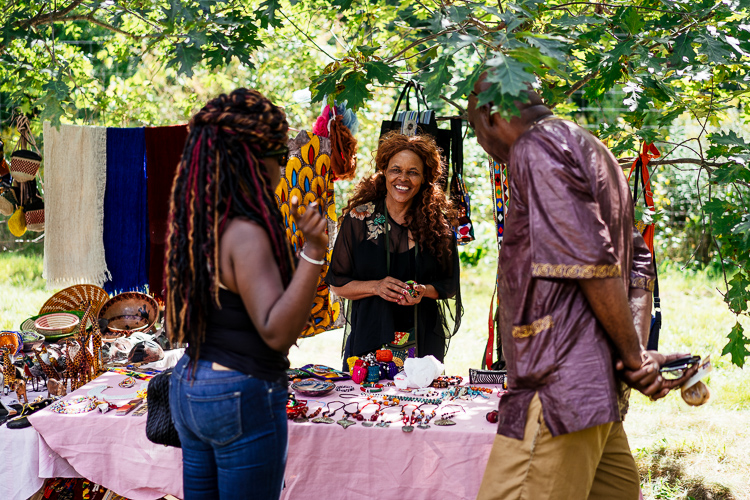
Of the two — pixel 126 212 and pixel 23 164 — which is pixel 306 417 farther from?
pixel 23 164

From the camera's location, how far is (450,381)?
2.96 m

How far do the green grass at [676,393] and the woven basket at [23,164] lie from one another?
3298mm

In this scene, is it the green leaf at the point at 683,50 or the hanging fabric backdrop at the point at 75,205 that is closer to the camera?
the green leaf at the point at 683,50

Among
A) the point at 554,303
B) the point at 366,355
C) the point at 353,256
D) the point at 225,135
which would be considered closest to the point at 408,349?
the point at 366,355

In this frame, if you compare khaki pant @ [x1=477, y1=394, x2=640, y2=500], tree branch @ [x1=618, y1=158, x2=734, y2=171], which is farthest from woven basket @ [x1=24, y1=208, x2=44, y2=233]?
tree branch @ [x1=618, y1=158, x2=734, y2=171]

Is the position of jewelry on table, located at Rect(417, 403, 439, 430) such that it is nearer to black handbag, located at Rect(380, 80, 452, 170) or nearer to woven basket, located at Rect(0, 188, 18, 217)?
black handbag, located at Rect(380, 80, 452, 170)

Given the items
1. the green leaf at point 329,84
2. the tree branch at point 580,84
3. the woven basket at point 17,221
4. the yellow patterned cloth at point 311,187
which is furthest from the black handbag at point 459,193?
the woven basket at point 17,221

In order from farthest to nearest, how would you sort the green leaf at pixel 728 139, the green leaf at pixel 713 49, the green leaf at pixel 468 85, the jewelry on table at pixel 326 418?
the green leaf at pixel 728 139
the green leaf at pixel 713 49
the jewelry on table at pixel 326 418
the green leaf at pixel 468 85

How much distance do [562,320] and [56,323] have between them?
2.84 metres

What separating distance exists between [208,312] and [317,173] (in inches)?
92.6

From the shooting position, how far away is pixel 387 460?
2461mm

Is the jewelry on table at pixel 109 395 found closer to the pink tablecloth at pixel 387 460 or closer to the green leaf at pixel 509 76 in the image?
the pink tablecloth at pixel 387 460

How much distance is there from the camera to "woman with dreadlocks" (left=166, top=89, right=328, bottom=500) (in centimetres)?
173

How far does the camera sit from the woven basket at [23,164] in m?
3.67
